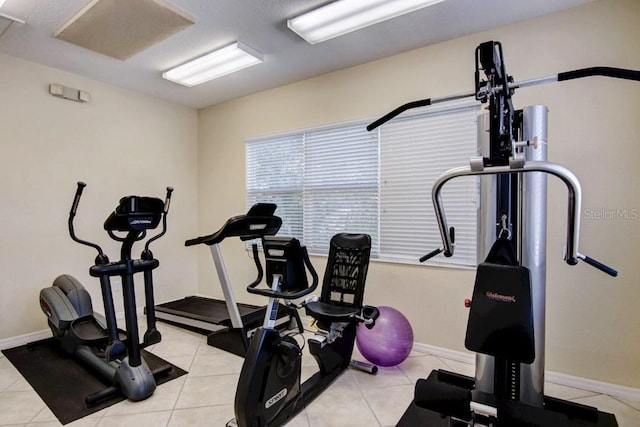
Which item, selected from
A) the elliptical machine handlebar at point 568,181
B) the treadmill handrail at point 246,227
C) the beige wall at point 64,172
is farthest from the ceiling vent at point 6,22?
the elliptical machine handlebar at point 568,181

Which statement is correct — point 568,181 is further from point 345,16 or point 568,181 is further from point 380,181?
point 380,181

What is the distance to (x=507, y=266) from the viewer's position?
1521mm

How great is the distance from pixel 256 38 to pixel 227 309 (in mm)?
2373

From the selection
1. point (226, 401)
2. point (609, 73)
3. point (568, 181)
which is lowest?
point (226, 401)

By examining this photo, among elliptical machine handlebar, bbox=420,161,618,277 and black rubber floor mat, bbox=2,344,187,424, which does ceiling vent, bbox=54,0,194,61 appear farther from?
black rubber floor mat, bbox=2,344,187,424

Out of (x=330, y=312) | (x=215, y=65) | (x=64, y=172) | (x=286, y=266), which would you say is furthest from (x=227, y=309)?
(x=215, y=65)

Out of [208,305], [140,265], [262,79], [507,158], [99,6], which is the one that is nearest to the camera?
[507,158]

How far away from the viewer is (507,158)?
56.1 inches

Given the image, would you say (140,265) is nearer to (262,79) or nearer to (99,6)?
(99,6)

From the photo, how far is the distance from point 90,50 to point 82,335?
7.53 ft

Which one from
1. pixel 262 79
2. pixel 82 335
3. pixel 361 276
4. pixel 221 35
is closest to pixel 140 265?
pixel 82 335

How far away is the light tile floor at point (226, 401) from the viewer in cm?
194

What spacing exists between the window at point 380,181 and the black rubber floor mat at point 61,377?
1912 millimetres

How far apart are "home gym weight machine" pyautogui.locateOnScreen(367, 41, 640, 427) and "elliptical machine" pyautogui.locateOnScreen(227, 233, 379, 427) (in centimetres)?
60
